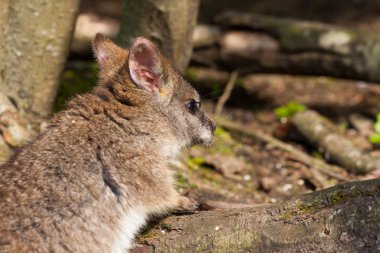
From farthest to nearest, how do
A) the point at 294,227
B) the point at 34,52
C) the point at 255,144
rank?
the point at 255,144, the point at 34,52, the point at 294,227

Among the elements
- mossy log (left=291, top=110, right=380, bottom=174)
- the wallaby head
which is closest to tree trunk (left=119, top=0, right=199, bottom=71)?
the wallaby head

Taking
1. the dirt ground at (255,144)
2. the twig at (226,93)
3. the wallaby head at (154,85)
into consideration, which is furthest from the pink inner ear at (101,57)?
the twig at (226,93)

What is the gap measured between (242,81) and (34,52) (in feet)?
15.1

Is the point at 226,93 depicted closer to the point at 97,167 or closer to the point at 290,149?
the point at 290,149

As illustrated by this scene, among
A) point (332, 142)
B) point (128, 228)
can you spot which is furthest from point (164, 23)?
point (128, 228)

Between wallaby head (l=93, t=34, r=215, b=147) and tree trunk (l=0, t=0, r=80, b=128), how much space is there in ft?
3.77

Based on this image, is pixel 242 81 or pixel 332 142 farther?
pixel 242 81

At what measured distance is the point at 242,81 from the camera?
1101 cm

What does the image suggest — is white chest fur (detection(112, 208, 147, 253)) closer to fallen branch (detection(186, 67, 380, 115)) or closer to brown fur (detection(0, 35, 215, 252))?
brown fur (detection(0, 35, 215, 252))

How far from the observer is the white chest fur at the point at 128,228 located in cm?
488

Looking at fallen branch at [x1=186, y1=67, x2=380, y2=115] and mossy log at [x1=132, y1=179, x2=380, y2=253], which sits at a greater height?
mossy log at [x1=132, y1=179, x2=380, y2=253]

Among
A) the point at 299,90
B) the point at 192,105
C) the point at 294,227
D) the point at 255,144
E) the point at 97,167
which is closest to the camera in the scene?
the point at 294,227

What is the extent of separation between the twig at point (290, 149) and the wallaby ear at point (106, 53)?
3.42m

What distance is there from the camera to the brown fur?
4.62 metres
